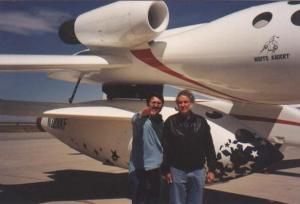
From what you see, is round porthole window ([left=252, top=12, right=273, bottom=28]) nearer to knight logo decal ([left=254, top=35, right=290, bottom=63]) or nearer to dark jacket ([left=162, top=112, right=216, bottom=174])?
knight logo decal ([left=254, top=35, right=290, bottom=63])

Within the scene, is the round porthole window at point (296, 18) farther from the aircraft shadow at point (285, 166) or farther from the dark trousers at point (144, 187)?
the aircraft shadow at point (285, 166)

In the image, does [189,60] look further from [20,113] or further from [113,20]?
[20,113]

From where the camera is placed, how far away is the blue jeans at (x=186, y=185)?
4.70 metres

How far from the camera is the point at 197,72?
306 inches

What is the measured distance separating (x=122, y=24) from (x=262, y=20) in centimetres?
252

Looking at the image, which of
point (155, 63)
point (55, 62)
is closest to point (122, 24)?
point (155, 63)

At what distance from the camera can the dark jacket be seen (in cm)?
467

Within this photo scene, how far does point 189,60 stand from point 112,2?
6.52ft

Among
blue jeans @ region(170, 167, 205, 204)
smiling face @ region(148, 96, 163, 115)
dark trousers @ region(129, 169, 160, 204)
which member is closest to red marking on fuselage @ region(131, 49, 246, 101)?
smiling face @ region(148, 96, 163, 115)

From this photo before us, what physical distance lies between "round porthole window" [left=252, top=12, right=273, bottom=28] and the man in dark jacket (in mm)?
2830

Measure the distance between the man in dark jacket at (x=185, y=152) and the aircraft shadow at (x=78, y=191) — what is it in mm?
3270

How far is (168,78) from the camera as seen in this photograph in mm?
8445

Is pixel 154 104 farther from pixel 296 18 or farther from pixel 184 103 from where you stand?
pixel 296 18

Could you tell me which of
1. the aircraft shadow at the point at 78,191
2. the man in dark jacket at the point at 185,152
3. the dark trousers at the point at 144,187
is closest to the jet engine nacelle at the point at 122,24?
the aircraft shadow at the point at 78,191
